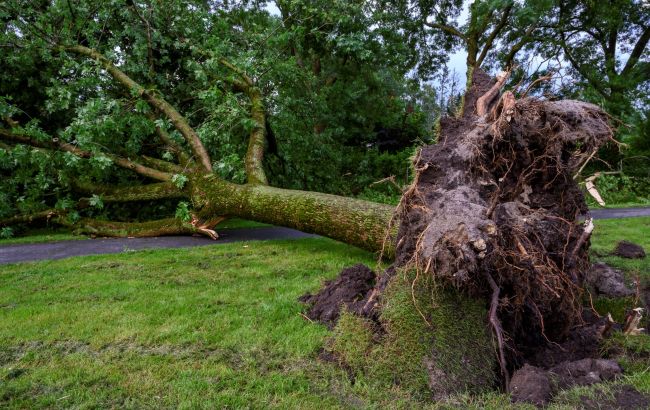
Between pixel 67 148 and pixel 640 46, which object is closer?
pixel 67 148

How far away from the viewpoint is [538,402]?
2051 mm

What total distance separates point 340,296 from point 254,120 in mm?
4914

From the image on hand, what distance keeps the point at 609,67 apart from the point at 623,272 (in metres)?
15.8

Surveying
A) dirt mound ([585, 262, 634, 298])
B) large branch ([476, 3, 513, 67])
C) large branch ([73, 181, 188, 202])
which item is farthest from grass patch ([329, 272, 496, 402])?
large branch ([476, 3, 513, 67])

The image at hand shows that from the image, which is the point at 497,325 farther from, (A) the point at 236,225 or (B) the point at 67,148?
(B) the point at 67,148

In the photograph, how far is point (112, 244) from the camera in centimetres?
667

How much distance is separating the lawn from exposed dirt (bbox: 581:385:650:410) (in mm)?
59

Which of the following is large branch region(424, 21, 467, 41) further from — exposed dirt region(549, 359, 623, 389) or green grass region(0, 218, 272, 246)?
exposed dirt region(549, 359, 623, 389)

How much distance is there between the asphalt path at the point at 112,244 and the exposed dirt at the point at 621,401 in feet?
18.2

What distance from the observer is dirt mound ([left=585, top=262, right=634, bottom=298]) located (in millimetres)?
3635

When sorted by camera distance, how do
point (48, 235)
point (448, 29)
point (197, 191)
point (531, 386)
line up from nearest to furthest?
point (531, 386), point (197, 191), point (48, 235), point (448, 29)

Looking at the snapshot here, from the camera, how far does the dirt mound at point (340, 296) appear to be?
3213mm

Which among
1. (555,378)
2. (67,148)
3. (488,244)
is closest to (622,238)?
(555,378)

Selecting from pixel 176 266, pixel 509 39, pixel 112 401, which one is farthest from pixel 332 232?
pixel 509 39
